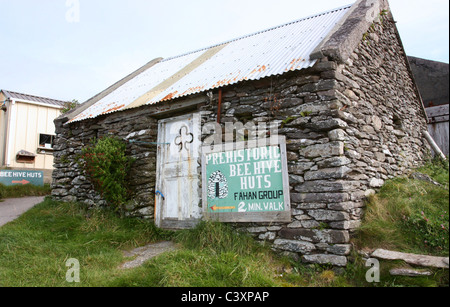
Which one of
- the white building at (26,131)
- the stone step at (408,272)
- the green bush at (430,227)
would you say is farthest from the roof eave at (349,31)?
the white building at (26,131)

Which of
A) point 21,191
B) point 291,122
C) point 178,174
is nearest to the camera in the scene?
point 291,122

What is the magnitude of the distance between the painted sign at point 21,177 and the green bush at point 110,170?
6809 millimetres

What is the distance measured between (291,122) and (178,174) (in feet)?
8.54

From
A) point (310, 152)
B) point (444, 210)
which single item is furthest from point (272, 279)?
point (444, 210)

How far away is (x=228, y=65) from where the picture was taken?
6.67 m

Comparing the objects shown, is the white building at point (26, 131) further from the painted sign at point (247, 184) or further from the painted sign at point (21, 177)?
the painted sign at point (247, 184)

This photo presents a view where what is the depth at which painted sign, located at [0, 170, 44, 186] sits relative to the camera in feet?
37.4

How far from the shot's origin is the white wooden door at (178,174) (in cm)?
606

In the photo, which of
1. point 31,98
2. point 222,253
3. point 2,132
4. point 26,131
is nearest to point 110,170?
point 222,253

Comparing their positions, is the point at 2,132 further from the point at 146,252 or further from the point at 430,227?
the point at 430,227

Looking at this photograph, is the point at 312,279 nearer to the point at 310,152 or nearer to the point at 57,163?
the point at 310,152

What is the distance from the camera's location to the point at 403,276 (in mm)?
3719

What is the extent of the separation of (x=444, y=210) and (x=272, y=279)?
2668 millimetres
